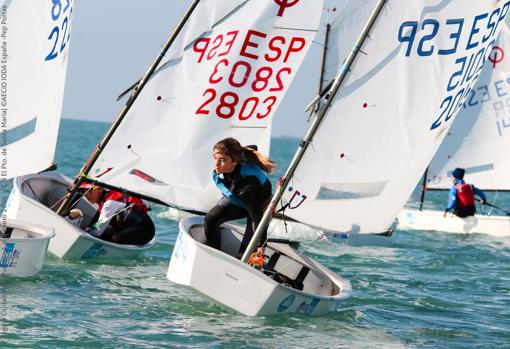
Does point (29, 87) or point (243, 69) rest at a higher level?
point (243, 69)

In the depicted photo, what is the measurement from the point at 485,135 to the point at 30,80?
11.8 metres

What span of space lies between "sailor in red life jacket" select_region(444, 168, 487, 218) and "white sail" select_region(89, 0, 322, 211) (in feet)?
26.1

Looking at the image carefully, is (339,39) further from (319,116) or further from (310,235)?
(319,116)

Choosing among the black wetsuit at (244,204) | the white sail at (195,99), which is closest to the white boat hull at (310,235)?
the black wetsuit at (244,204)

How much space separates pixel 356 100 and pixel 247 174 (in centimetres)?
115

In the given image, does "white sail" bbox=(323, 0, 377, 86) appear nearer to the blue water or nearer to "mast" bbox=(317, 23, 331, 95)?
"mast" bbox=(317, 23, 331, 95)

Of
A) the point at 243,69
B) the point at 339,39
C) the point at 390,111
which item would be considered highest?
the point at 339,39

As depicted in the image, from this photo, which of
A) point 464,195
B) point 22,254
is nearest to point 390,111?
point 22,254

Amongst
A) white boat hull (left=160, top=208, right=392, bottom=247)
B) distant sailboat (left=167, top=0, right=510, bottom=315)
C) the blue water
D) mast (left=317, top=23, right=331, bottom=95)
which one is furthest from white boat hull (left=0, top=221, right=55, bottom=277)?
mast (left=317, top=23, right=331, bottom=95)

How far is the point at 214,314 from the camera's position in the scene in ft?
26.9

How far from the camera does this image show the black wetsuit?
333 inches

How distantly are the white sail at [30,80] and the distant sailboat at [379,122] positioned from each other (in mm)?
2272

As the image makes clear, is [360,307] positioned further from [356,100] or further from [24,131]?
[24,131]

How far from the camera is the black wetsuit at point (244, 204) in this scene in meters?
8.46
